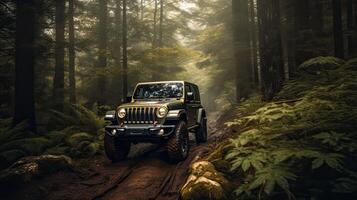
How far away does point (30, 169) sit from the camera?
716 cm

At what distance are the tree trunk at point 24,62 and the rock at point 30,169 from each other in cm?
319

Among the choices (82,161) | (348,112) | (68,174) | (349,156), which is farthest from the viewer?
(82,161)

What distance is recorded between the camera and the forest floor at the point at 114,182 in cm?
649

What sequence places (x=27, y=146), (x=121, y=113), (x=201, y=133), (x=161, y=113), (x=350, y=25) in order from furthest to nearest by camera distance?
(x=350, y=25)
(x=201, y=133)
(x=121, y=113)
(x=27, y=146)
(x=161, y=113)

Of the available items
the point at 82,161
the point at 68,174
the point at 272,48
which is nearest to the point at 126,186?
the point at 68,174

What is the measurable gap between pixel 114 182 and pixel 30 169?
1954 mm

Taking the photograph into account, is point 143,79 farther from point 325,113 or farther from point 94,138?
point 325,113

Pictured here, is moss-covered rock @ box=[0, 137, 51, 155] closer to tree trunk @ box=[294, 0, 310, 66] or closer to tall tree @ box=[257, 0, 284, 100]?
tall tree @ box=[257, 0, 284, 100]

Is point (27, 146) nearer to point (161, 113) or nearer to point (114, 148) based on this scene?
point (114, 148)

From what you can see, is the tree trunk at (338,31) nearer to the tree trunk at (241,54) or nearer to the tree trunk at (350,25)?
the tree trunk at (350,25)

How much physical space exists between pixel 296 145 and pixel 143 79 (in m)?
20.7

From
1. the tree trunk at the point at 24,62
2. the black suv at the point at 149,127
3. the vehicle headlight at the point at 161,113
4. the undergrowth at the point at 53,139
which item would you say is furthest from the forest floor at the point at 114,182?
the tree trunk at the point at 24,62

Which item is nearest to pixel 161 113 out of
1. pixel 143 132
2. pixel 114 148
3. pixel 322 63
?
pixel 143 132

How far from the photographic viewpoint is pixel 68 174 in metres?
7.94
